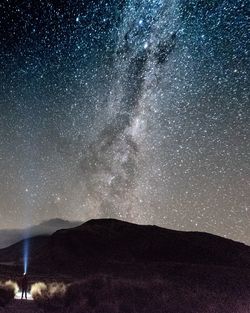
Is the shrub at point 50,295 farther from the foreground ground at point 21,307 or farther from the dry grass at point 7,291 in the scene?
the dry grass at point 7,291

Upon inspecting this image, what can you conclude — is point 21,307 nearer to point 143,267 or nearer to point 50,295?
point 50,295

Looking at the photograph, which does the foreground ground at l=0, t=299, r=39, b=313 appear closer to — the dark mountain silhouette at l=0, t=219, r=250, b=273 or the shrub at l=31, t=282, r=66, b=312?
the shrub at l=31, t=282, r=66, b=312

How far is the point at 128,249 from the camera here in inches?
2995

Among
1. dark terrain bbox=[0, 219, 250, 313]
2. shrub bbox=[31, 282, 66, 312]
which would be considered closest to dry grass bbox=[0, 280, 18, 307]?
shrub bbox=[31, 282, 66, 312]

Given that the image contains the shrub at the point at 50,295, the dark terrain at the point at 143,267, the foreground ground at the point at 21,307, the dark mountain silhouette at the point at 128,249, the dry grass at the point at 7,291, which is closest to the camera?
the foreground ground at the point at 21,307

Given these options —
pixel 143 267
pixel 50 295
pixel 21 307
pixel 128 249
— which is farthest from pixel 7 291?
pixel 128 249

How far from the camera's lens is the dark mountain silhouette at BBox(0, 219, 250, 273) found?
6656 centimetres

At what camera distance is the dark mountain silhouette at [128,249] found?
2621 inches

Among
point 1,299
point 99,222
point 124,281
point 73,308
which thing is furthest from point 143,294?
point 99,222

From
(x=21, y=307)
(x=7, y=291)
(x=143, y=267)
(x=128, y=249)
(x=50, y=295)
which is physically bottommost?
(x=21, y=307)

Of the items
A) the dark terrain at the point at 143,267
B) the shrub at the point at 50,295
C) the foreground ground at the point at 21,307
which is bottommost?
the foreground ground at the point at 21,307

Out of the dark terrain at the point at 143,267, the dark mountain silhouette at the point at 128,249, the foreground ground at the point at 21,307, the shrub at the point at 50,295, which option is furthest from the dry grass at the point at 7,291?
the dark mountain silhouette at the point at 128,249

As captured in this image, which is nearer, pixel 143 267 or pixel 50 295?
pixel 50 295

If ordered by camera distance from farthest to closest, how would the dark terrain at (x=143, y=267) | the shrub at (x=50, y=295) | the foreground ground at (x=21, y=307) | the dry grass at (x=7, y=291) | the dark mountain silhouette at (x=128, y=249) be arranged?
the dark mountain silhouette at (x=128, y=249) → the dark terrain at (x=143, y=267) → the shrub at (x=50, y=295) → the dry grass at (x=7, y=291) → the foreground ground at (x=21, y=307)
